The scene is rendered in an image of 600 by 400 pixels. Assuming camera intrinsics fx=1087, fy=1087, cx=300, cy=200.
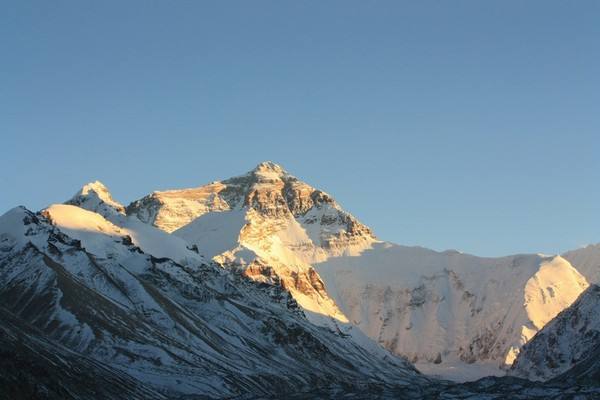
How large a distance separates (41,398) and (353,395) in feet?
165

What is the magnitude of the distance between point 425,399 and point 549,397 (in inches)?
834

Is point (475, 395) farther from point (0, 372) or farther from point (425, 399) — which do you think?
point (0, 372)

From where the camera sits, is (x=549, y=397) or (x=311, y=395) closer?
(x=549, y=397)

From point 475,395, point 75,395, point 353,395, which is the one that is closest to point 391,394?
point 353,395

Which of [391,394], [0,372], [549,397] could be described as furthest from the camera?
[391,394]

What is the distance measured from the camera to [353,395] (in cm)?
18025

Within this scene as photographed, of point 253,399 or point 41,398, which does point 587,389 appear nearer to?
point 253,399

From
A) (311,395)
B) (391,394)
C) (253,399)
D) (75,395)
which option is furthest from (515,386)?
(75,395)

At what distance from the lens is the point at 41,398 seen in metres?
172

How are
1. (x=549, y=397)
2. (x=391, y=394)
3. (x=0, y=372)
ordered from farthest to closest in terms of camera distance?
(x=391, y=394) → (x=0, y=372) → (x=549, y=397)

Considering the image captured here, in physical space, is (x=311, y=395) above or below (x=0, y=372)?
above

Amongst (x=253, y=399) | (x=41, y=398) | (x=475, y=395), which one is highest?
(x=475, y=395)

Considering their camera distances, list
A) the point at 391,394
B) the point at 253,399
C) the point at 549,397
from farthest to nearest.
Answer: the point at 253,399
the point at 391,394
the point at 549,397

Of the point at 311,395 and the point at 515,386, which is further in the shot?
the point at 311,395
